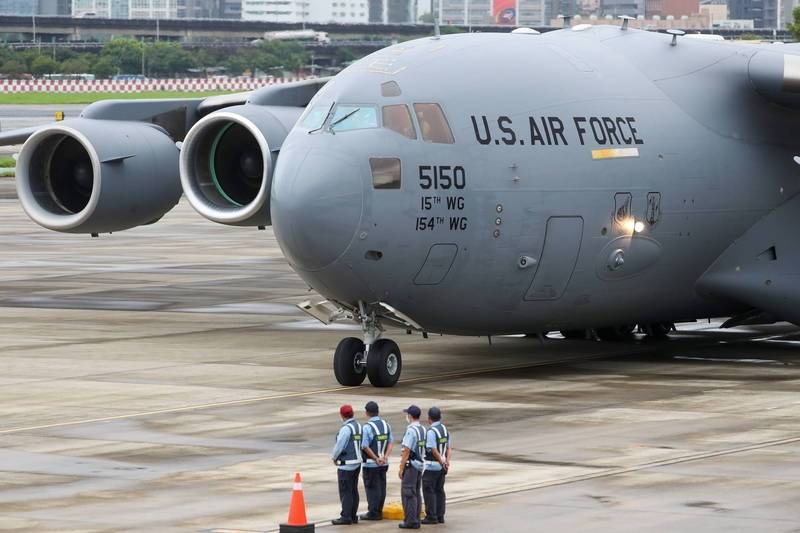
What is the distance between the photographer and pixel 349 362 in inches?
817

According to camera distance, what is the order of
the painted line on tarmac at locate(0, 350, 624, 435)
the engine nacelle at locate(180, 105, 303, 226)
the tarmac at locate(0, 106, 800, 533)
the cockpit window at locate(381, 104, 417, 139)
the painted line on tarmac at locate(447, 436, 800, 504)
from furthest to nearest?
the engine nacelle at locate(180, 105, 303, 226) < the cockpit window at locate(381, 104, 417, 139) < the painted line on tarmac at locate(0, 350, 624, 435) < the painted line on tarmac at locate(447, 436, 800, 504) < the tarmac at locate(0, 106, 800, 533)

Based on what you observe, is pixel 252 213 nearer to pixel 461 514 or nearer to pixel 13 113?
pixel 461 514

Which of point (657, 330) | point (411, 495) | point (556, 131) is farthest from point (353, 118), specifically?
point (411, 495)

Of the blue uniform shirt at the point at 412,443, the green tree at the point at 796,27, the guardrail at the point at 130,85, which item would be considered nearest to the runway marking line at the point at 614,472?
the blue uniform shirt at the point at 412,443

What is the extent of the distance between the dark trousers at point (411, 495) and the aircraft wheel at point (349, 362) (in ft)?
23.3

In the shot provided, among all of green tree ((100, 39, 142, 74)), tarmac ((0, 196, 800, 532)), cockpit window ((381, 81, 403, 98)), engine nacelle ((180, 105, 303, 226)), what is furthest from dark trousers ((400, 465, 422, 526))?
green tree ((100, 39, 142, 74))

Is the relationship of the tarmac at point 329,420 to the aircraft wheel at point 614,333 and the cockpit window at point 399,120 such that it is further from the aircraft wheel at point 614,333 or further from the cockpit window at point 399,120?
the cockpit window at point 399,120

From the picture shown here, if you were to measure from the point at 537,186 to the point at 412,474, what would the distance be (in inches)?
318

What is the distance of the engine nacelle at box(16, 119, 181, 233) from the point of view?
26.5m

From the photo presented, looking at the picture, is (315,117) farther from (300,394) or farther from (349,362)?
(300,394)

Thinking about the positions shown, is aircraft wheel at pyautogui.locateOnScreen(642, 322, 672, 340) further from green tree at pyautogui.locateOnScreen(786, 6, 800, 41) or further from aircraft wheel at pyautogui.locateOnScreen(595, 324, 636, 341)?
green tree at pyautogui.locateOnScreen(786, 6, 800, 41)

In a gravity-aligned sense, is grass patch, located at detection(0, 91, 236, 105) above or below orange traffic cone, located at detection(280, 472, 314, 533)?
above

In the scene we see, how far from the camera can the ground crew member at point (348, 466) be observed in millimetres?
13664

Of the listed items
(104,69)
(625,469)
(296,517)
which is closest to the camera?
(296,517)
